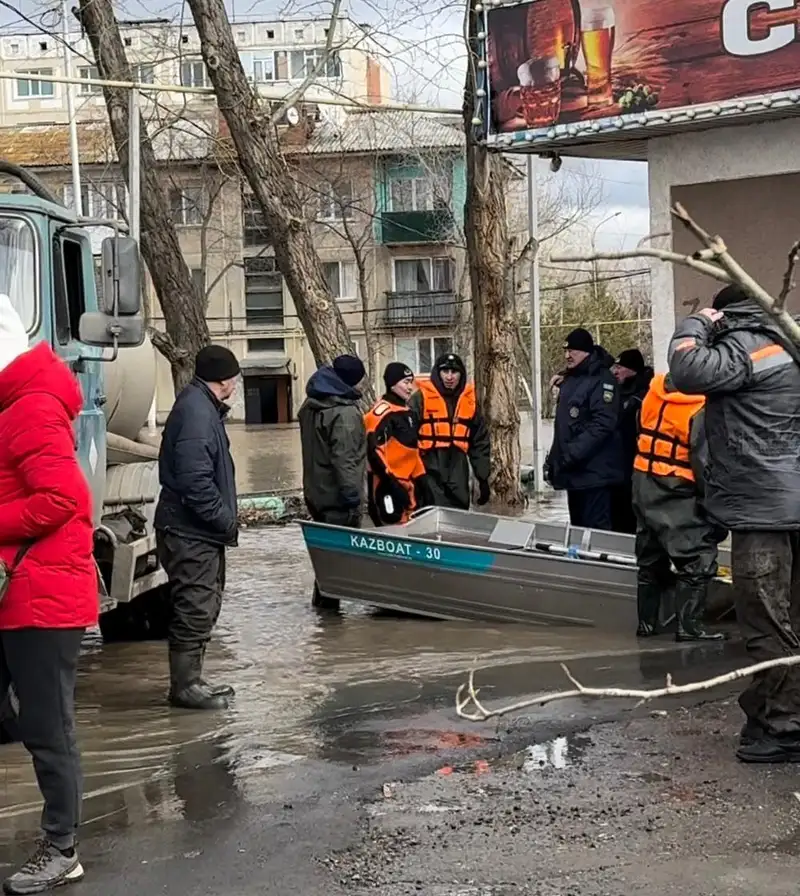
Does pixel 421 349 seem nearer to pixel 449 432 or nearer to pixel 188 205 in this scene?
pixel 188 205

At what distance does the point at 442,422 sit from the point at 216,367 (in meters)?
3.86

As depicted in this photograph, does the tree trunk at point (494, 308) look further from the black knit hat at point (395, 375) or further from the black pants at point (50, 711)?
the black pants at point (50, 711)

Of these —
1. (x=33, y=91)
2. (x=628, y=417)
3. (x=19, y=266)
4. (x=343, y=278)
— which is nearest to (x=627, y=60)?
(x=628, y=417)

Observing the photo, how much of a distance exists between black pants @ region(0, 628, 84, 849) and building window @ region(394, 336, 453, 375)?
167 feet

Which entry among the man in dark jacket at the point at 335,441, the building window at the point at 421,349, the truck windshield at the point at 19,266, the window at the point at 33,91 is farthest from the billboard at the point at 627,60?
the window at the point at 33,91

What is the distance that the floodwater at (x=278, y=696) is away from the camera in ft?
18.8

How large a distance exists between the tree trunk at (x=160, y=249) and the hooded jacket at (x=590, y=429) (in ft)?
23.8

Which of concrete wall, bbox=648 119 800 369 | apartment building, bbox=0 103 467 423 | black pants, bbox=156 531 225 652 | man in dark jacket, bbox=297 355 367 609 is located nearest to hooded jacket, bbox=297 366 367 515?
man in dark jacket, bbox=297 355 367 609

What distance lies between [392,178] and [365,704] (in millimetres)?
44389

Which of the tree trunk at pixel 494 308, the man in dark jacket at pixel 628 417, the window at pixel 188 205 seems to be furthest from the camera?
the window at pixel 188 205

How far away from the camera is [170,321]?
53.9 feet

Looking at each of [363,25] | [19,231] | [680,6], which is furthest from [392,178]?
[19,231]

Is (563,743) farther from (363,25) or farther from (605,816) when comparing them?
(363,25)

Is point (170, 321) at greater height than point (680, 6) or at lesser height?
lesser
